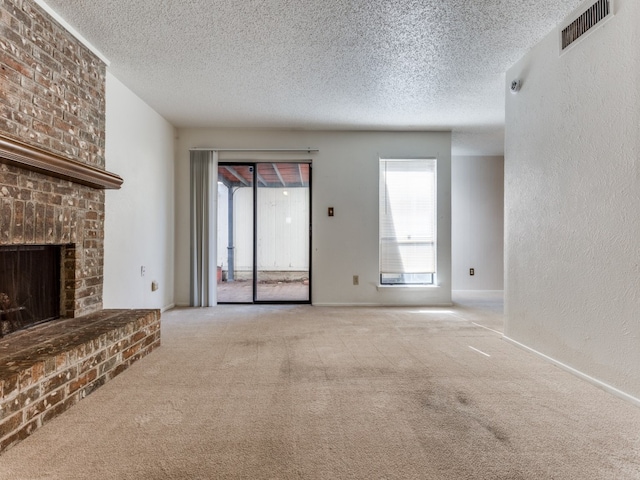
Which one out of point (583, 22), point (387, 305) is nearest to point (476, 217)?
point (387, 305)

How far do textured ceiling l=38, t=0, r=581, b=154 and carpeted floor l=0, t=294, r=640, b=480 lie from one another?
236 cm

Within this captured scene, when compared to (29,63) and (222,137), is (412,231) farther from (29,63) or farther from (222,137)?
(29,63)

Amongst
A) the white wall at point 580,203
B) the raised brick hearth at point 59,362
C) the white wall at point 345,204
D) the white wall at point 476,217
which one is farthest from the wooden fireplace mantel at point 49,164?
the white wall at point 476,217

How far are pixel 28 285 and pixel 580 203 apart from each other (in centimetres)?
357

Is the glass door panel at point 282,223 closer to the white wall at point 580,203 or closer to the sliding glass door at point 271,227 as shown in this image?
the sliding glass door at point 271,227

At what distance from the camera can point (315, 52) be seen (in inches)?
111

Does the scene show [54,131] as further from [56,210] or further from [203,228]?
[203,228]

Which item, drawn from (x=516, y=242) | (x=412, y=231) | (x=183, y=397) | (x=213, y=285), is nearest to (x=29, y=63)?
(x=183, y=397)

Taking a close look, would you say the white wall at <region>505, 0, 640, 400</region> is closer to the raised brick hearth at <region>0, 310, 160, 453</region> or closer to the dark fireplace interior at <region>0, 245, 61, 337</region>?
the raised brick hearth at <region>0, 310, 160, 453</region>

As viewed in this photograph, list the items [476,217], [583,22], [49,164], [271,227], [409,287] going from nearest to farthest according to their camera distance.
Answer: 1. [49,164]
2. [583,22]
3. [409,287]
4. [271,227]
5. [476,217]

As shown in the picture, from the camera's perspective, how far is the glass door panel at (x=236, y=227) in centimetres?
512

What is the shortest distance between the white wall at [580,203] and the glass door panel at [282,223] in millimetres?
2811

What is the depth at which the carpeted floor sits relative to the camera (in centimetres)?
136

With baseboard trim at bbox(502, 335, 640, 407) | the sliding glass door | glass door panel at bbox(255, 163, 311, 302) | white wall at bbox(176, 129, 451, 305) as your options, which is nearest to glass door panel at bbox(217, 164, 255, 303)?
the sliding glass door
